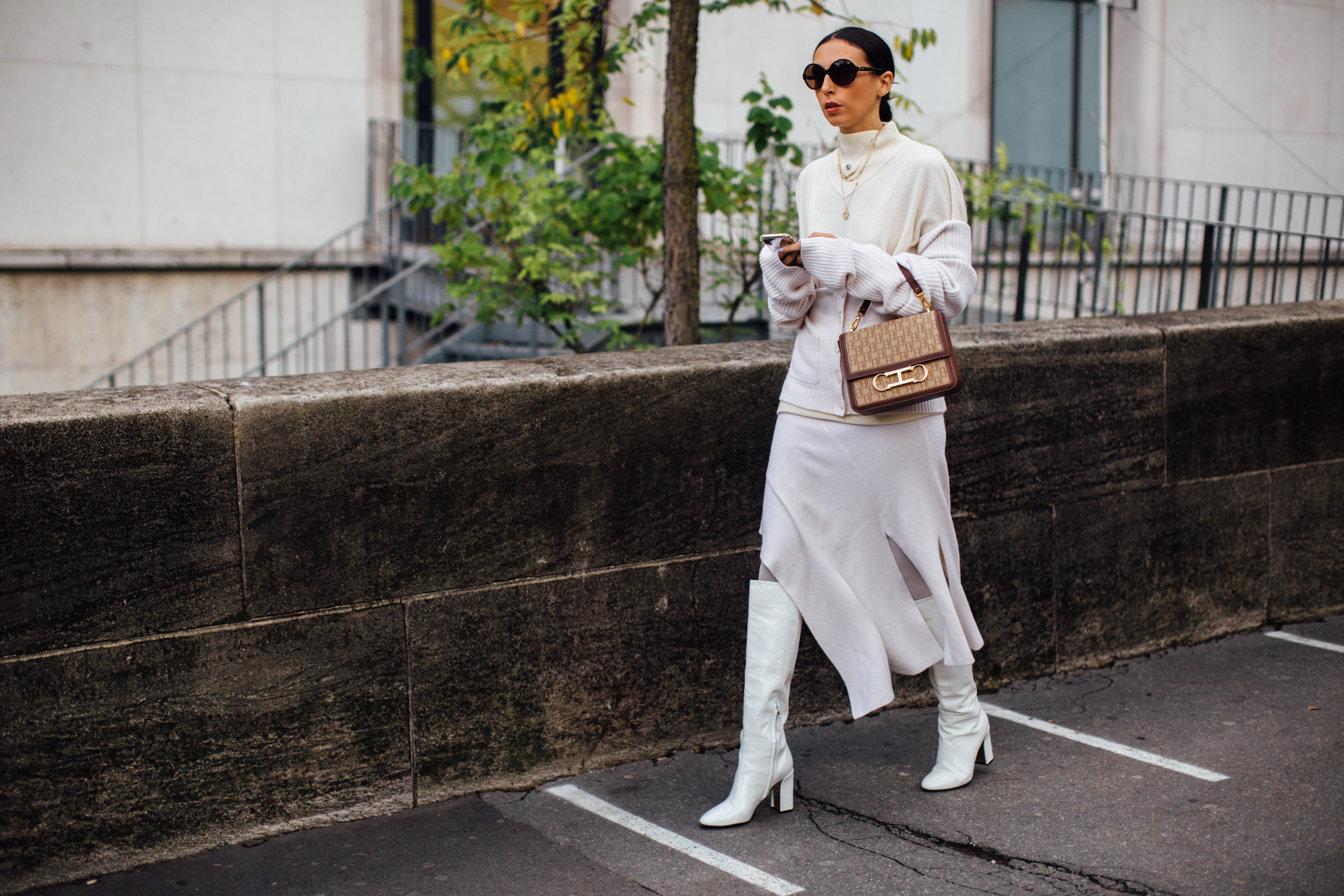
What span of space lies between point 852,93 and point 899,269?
0.47 metres

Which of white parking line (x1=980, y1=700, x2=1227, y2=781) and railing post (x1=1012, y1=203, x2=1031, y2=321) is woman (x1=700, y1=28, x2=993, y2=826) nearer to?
white parking line (x1=980, y1=700, x2=1227, y2=781)

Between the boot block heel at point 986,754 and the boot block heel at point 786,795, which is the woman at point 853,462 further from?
the boot block heel at point 986,754

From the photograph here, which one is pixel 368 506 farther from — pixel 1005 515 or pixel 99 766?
pixel 1005 515

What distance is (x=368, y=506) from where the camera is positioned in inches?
133

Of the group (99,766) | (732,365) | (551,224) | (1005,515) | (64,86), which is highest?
(64,86)

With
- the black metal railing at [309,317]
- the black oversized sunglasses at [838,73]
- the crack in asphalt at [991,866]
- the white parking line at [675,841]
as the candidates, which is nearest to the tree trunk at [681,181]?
the black oversized sunglasses at [838,73]

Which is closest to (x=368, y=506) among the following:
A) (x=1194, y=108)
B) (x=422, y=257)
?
(x=422, y=257)

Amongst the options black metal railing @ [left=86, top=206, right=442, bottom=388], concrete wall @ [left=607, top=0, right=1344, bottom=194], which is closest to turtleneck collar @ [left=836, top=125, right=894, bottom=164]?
black metal railing @ [left=86, top=206, right=442, bottom=388]

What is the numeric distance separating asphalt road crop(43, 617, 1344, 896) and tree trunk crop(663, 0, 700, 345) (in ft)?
6.79

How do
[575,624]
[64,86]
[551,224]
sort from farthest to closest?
[64,86] < [551,224] < [575,624]

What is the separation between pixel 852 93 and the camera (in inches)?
128

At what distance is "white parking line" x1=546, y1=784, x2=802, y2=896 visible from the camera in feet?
10.2

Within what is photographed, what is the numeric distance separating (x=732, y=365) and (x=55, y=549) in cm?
190

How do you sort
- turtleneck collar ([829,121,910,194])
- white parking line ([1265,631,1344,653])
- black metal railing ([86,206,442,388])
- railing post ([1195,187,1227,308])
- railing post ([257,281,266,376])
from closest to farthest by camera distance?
turtleneck collar ([829,121,910,194]) → white parking line ([1265,631,1344,653]) → railing post ([1195,187,1227,308]) → railing post ([257,281,266,376]) → black metal railing ([86,206,442,388])
